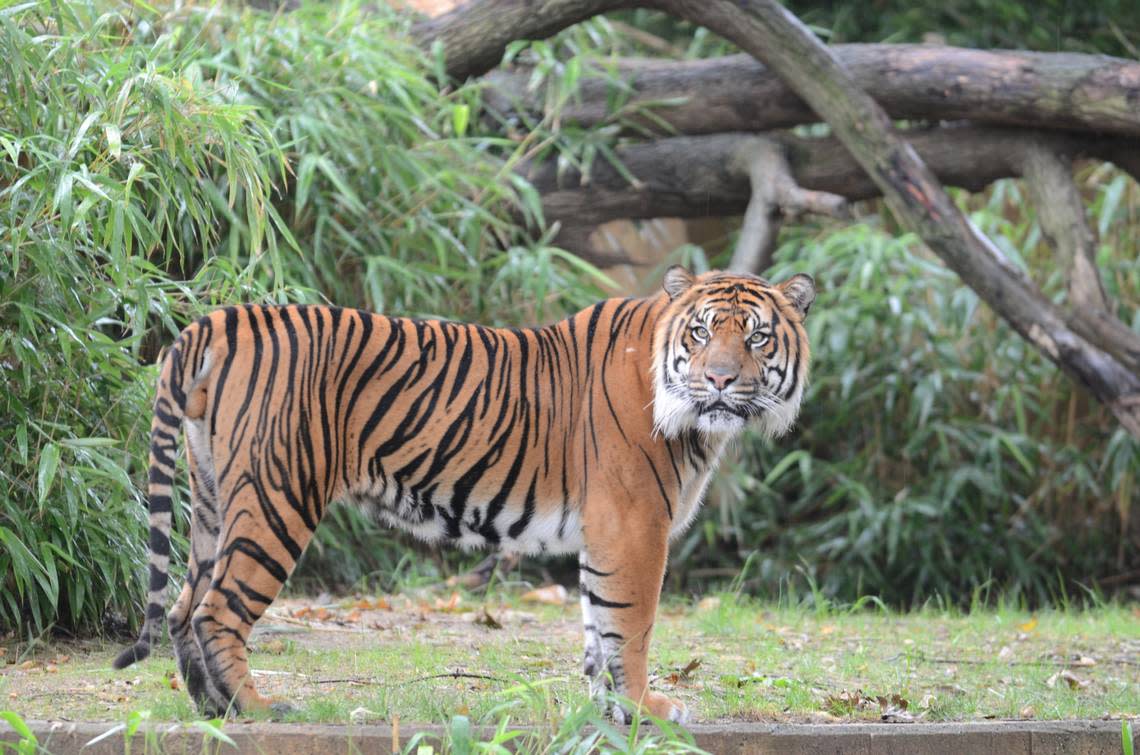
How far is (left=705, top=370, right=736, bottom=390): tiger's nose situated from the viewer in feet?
12.6

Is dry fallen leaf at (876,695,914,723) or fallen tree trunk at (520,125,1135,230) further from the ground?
fallen tree trunk at (520,125,1135,230)

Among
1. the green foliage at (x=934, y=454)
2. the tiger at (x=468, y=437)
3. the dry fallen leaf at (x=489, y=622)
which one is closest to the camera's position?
the tiger at (x=468, y=437)

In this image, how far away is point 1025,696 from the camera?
4.45 m

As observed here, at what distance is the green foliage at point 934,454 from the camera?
8406 mm

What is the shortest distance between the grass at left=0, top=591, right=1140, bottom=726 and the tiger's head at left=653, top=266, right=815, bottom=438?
2.77 feet

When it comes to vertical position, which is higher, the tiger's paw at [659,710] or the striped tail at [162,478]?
the striped tail at [162,478]

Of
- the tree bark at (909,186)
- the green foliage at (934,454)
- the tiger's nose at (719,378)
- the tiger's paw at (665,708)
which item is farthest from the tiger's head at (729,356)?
the green foliage at (934,454)

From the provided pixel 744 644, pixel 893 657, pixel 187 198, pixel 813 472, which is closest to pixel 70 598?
pixel 187 198

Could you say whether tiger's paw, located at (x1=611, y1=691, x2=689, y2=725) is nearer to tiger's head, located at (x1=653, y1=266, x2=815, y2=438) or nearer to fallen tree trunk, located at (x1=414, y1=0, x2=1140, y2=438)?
tiger's head, located at (x1=653, y1=266, x2=815, y2=438)

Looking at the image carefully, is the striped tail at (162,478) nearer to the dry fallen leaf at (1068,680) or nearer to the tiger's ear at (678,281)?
the tiger's ear at (678,281)

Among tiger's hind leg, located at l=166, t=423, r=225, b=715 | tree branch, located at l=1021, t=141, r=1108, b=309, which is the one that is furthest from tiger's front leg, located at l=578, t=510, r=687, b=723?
tree branch, located at l=1021, t=141, r=1108, b=309

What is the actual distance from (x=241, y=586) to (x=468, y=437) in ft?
2.58

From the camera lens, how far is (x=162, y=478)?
346cm

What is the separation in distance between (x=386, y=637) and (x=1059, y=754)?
106 inches
